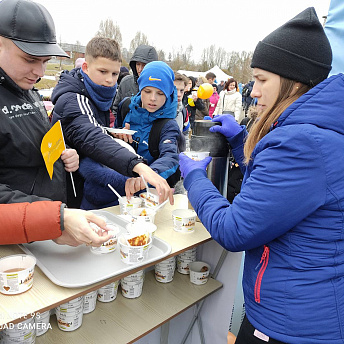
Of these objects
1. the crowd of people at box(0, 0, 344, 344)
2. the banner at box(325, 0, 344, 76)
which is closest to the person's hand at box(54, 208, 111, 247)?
the crowd of people at box(0, 0, 344, 344)

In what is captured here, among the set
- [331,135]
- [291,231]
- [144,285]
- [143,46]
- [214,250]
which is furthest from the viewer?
[143,46]

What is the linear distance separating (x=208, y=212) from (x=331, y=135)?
487mm

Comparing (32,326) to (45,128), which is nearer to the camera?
(32,326)

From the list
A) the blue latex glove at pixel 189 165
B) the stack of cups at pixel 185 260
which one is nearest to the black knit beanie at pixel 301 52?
the blue latex glove at pixel 189 165

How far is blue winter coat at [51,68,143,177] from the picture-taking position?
1641 millimetres

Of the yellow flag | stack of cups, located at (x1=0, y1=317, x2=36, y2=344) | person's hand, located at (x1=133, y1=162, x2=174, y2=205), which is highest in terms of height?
the yellow flag

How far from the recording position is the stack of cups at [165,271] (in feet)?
5.74

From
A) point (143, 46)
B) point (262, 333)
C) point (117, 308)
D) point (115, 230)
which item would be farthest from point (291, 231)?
point (143, 46)

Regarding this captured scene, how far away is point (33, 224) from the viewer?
0.97 m

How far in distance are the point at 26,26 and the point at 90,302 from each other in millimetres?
1284

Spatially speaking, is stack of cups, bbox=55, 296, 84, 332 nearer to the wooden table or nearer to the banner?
the wooden table

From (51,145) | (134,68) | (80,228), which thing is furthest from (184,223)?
(134,68)

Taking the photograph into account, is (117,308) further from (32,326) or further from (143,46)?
(143,46)

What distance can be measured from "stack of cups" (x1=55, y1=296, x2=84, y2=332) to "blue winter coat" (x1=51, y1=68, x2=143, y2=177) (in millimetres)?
691
